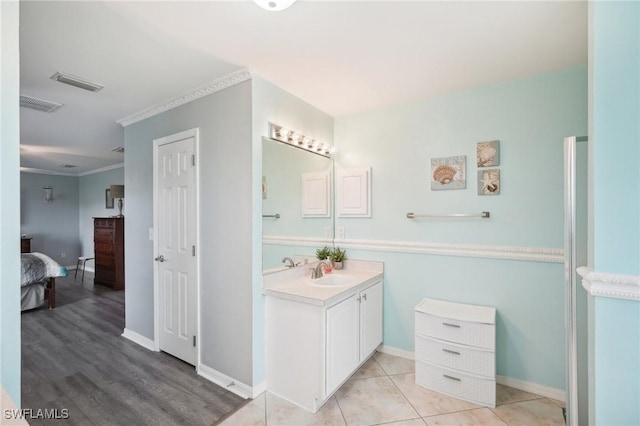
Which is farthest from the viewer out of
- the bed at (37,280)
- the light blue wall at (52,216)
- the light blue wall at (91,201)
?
the light blue wall at (52,216)

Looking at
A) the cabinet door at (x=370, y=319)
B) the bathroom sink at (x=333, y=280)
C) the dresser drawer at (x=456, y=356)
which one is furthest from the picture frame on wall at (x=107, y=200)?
the dresser drawer at (x=456, y=356)

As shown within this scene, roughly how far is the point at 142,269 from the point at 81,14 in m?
2.31

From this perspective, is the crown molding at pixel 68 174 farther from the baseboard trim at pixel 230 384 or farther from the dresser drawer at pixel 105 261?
the baseboard trim at pixel 230 384

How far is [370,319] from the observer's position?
261 centimetres

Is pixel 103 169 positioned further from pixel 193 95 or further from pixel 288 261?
pixel 288 261

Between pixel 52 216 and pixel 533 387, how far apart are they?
30.6 ft

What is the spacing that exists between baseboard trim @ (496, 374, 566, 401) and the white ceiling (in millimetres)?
2353

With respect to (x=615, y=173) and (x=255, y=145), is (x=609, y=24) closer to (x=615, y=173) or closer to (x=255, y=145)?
(x=615, y=173)

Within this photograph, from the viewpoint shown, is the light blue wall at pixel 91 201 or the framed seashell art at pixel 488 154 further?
the light blue wall at pixel 91 201

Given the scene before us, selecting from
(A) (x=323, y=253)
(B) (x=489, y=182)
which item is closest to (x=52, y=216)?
(A) (x=323, y=253)

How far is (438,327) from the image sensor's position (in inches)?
88.4

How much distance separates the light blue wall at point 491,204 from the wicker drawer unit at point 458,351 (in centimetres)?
30

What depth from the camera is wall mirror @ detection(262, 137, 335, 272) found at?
2330 millimetres

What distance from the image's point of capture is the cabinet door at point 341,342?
79.7 inches
